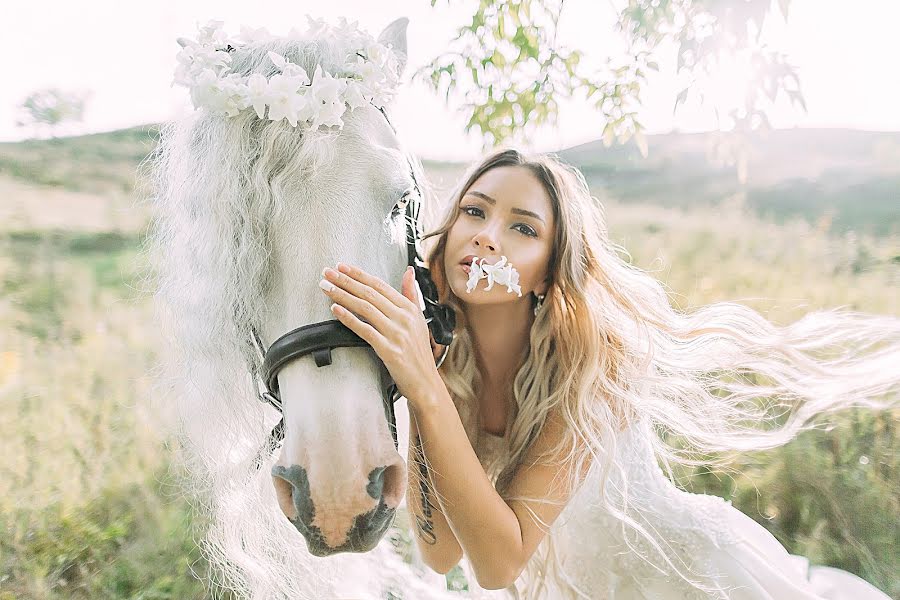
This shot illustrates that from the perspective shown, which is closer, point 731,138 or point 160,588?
point 731,138

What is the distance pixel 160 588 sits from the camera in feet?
8.61

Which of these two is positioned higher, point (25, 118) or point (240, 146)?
point (25, 118)

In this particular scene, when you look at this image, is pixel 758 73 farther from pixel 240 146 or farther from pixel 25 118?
pixel 25 118

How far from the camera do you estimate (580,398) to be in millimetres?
1547

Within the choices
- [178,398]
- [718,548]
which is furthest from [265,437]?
[718,548]

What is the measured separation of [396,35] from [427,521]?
3.93 ft

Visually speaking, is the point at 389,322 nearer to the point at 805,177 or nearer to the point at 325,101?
the point at 325,101

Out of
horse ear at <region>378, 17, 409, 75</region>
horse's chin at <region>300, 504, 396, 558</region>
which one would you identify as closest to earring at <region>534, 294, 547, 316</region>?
horse ear at <region>378, 17, 409, 75</region>

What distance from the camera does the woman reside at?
55.7 inches

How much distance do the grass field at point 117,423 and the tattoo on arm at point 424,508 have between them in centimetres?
75

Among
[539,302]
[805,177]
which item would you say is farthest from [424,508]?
[805,177]

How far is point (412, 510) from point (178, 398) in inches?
26.1

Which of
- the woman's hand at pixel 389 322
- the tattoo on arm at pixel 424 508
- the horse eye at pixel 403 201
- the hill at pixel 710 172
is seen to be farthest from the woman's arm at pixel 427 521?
the hill at pixel 710 172

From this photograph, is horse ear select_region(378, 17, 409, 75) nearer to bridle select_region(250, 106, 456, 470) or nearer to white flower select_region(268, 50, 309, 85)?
bridle select_region(250, 106, 456, 470)
